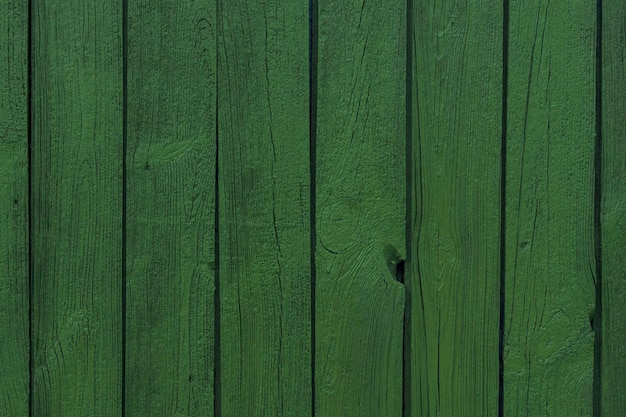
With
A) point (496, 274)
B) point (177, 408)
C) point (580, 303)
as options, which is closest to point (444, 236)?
point (496, 274)

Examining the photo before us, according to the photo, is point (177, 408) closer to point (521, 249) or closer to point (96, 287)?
point (96, 287)

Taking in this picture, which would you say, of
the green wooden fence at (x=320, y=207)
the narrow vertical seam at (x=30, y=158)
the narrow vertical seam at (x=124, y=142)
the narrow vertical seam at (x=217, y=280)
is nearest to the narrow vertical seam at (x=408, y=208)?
the green wooden fence at (x=320, y=207)

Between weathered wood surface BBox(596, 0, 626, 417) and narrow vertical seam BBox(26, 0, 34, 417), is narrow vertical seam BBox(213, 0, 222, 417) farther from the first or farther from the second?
weathered wood surface BBox(596, 0, 626, 417)

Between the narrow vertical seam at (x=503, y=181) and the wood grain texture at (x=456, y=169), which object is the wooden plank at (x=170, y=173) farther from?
the narrow vertical seam at (x=503, y=181)

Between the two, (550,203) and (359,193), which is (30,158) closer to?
(359,193)

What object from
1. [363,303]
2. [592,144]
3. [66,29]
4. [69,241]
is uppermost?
[66,29]

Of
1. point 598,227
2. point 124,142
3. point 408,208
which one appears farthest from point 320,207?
point 598,227
